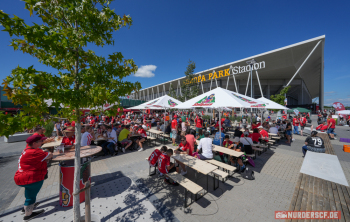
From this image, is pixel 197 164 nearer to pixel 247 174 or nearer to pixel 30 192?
pixel 247 174

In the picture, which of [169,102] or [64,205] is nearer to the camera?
[64,205]

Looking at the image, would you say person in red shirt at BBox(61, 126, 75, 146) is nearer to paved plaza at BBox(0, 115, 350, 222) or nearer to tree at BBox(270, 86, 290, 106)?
paved plaza at BBox(0, 115, 350, 222)

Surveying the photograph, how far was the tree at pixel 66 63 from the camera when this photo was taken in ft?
5.73

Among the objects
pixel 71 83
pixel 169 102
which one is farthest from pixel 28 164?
pixel 169 102

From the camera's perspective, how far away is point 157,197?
12.3ft

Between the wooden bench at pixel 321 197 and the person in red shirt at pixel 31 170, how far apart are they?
528cm

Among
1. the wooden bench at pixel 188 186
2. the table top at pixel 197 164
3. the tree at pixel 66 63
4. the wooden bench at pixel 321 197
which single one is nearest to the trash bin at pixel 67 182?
the tree at pixel 66 63

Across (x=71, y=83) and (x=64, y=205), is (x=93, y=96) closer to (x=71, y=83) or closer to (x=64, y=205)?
(x=71, y=83)

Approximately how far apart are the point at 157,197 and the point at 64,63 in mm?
3794

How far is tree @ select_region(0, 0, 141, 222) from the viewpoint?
1746mm

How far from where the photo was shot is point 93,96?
207 cm

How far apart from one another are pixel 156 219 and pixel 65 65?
143 inches

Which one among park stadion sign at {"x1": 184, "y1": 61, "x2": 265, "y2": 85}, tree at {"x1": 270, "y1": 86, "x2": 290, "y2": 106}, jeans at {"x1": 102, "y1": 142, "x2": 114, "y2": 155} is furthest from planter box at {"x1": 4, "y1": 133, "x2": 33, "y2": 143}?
tree at {"x1": 270, "y1": 86, "x2": 290, "y2": 106}

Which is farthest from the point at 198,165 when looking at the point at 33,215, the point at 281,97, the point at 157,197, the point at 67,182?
the point at 281,97
